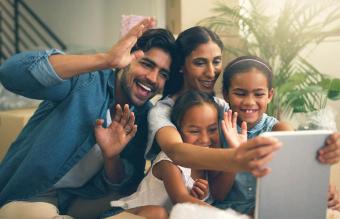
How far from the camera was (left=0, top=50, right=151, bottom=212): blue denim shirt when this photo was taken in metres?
1.25

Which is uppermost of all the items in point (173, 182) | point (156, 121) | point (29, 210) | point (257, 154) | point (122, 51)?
point (122, 51)

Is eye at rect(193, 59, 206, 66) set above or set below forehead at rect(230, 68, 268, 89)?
above

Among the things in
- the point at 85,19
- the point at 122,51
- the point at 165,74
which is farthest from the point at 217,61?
the point at 85,19

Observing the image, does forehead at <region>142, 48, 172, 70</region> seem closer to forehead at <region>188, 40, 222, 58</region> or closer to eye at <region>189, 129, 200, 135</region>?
forehead at <region>188, 40, 222, 58</region>

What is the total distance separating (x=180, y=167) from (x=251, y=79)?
0.37 metres

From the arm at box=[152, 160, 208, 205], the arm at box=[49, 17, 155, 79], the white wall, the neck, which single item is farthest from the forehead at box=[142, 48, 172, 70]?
the white wall

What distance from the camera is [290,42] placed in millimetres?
2316

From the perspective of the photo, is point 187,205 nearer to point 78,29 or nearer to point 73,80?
point 73,80

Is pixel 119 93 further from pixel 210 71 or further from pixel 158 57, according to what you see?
pixel 210 71

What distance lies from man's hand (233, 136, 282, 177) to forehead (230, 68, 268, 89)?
524mm

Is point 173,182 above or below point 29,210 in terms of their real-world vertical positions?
above

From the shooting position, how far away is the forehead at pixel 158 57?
146 centimetres

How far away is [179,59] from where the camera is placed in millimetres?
1553

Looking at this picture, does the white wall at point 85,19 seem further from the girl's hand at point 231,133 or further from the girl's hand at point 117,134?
the girl's hand at point 231,133
